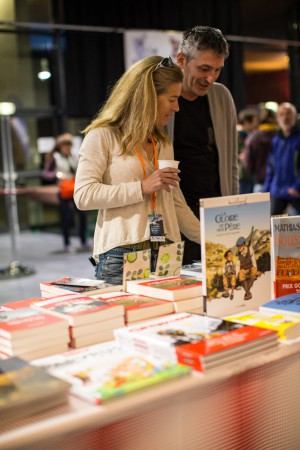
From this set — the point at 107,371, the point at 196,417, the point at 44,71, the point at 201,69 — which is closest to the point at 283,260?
the point at 196,417

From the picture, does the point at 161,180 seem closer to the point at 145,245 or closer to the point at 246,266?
the point at 145,245

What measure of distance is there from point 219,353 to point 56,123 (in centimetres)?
941

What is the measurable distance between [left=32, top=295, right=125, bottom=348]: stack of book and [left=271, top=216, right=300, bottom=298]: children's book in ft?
1.97

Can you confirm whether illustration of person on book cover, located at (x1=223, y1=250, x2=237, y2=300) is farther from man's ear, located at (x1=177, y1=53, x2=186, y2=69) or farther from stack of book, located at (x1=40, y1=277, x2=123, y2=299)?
man's ear, located at (x1=177, y1=53, x2=186, y2=69)

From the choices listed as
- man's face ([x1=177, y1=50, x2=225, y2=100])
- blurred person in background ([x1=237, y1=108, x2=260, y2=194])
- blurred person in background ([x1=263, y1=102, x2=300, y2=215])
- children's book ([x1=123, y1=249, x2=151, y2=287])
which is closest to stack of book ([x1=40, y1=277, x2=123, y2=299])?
children's book ([x1=123, y1=249, x2=151, y2=287])

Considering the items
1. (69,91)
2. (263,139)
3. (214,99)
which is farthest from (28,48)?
(214,99)

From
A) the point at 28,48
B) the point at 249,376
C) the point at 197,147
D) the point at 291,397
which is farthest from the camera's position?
the point at 28,48

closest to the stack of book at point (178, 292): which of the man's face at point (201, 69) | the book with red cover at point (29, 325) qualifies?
the book with red cover at point (29, 325)

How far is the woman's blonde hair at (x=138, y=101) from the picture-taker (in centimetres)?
225

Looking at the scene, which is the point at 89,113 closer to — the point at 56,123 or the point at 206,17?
the point at 56,123

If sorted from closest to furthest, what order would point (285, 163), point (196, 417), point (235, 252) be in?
point (196, 417) < point (235, 252) < point (285, 163)

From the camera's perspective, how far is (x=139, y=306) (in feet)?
5.66

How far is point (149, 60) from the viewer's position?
7.50ft

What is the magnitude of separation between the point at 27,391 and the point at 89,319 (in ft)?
1.26
